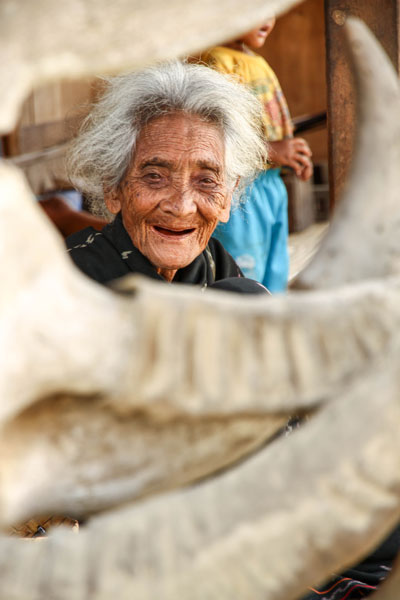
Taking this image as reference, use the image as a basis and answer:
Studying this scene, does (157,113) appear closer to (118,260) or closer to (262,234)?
(118,260)

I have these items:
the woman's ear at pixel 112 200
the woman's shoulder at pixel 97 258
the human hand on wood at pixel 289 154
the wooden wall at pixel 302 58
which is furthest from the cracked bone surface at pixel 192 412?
the wooden wall at pixel 302 58

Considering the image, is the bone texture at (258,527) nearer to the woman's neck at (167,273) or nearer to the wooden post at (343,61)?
the wooden post at (343,61)

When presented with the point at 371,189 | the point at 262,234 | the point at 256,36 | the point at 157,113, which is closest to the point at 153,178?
the point at 157,113

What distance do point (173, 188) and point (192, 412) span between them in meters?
1.22

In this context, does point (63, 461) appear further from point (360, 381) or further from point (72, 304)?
point (360, 381)

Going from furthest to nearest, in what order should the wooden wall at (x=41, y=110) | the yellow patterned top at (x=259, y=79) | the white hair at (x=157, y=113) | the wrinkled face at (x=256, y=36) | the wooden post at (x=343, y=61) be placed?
the wooden wall at (x=41, y=110) < the wrinkled face at (x=256, y=36) < the yellow patterned top at (x=259, y=79) < the white hair at (x=157, y=113) < the wooden post at (x=343, y=61)

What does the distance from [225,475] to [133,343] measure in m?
0.16

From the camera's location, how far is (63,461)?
2.59 feet

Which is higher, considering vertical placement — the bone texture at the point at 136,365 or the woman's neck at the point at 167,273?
the bone texture at the point at 136,365

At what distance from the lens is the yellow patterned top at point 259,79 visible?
2473mm

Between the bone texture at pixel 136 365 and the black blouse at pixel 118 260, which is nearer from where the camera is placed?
the bone texture at pixel 136 365

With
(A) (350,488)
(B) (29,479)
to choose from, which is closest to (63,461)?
(B) (29,479)

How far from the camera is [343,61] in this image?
5.30 feet

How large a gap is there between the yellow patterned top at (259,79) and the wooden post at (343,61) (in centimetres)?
80
